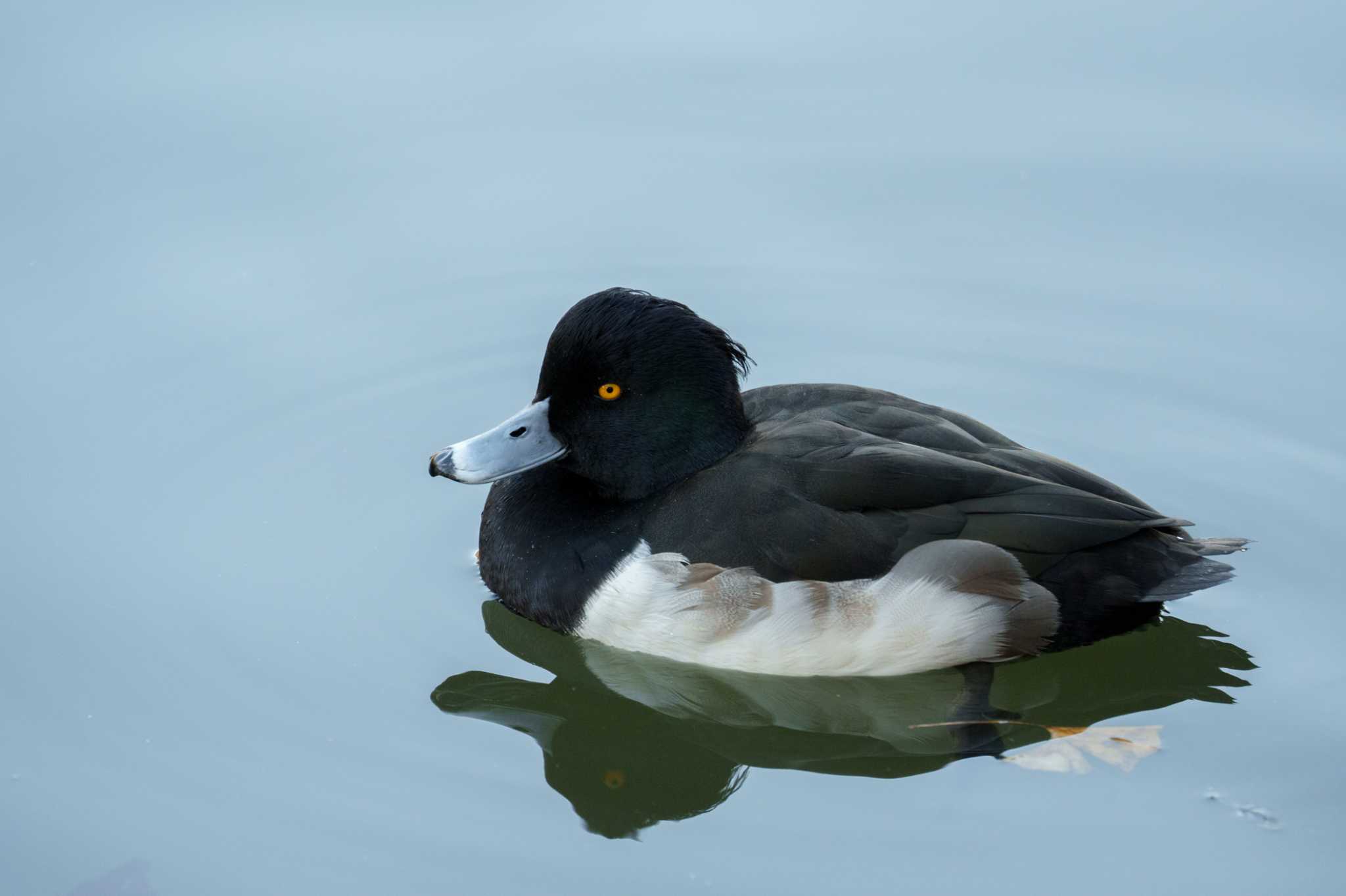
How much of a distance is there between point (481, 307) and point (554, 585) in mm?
2345

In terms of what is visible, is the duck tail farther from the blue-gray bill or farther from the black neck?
the blue-gray bill

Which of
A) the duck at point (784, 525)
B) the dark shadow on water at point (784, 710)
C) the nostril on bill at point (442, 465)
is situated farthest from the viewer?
the nostril on bill at point (442, 465)

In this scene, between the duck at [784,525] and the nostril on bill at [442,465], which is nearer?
the duck at [784,525]

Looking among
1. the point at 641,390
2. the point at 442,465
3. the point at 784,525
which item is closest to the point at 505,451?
the point at 442,465

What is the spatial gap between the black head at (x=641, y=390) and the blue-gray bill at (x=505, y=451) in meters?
0.05

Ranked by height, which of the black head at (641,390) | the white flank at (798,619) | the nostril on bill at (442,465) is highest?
the black head at (641,390)

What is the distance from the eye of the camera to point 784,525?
19.2 ft

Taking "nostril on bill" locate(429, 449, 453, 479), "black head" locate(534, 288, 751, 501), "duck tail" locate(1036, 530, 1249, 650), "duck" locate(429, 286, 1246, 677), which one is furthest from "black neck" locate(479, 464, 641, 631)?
"duck tail" locate(1036, 530, 1249, 650)

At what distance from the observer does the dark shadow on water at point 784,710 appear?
5.75 meters

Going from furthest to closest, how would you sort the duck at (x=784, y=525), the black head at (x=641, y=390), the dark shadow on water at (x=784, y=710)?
the black head at (x=641, y=390), the duck at (x=784, y=525), the dark shadow on water at (x=784, y=710)

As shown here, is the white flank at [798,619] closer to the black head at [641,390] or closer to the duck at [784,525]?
the duck at [784,525]

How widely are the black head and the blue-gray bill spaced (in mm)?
52

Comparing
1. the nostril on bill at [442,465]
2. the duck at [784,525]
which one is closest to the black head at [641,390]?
the duck at [784,525]

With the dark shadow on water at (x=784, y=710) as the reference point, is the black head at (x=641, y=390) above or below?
above
